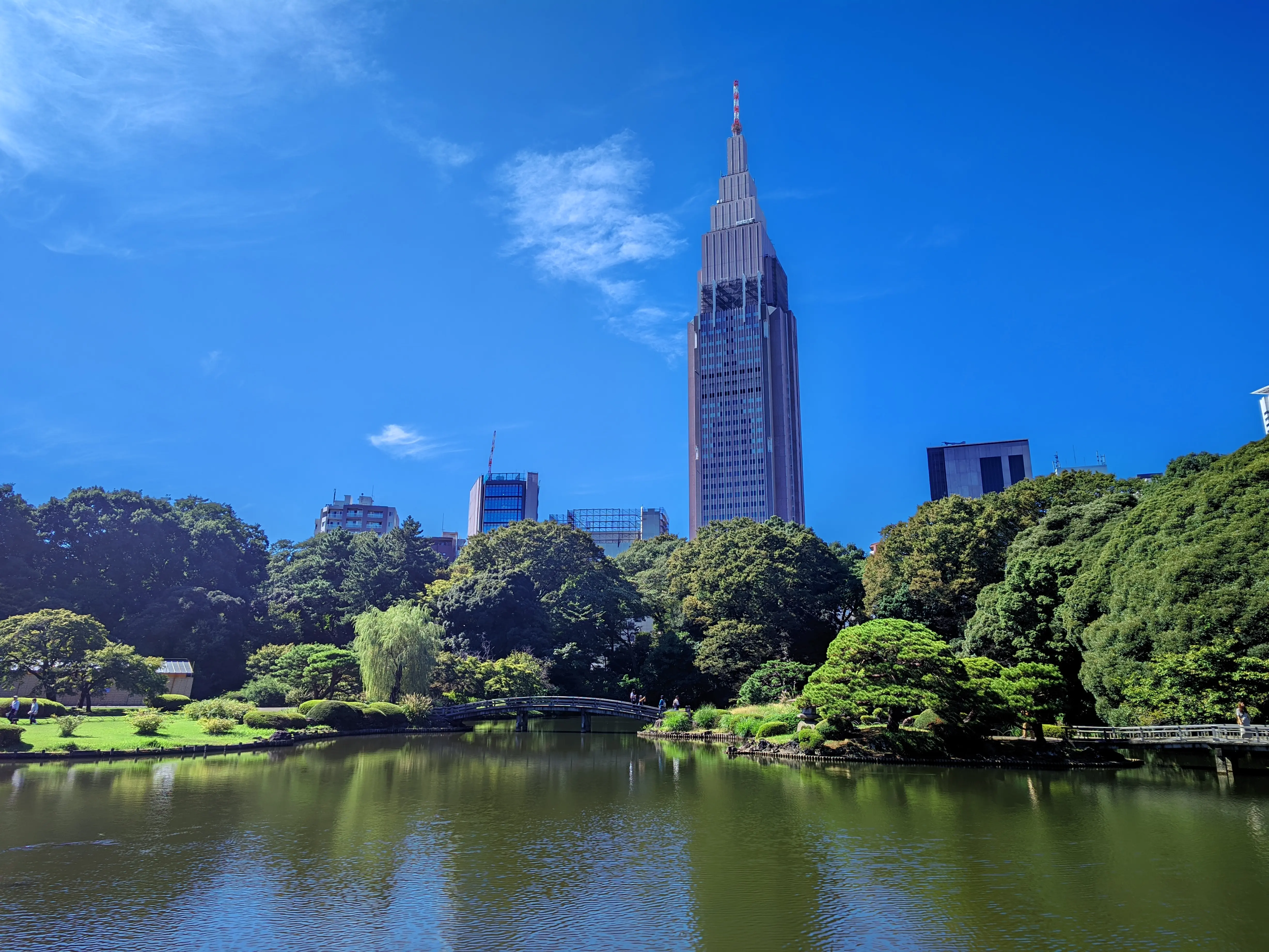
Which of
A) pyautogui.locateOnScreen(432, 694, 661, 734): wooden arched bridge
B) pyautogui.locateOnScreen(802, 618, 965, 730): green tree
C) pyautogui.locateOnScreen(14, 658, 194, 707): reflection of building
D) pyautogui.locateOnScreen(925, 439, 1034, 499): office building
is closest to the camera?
pyautogui.locateOnScreen(802, 618, 965, 730): green tree

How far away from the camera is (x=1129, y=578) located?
91.3 ft

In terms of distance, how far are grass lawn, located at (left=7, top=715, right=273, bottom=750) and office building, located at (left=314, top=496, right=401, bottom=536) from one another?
115770 millimetres

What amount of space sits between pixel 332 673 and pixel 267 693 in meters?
3.61

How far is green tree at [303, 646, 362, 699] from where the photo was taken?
44219 millimetres

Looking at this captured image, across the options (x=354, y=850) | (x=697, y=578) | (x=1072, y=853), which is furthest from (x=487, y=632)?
(x=1072, y=853)

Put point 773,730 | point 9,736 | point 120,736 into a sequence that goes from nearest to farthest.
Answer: point 9,736, point 120,736, point 773,730

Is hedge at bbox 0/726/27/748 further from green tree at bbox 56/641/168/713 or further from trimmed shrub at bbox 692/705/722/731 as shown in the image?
trimmed shrub at bbox 692/705/722/731

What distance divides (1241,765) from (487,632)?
129 ft

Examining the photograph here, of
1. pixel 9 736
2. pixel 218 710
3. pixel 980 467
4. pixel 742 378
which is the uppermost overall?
pixel 742 378

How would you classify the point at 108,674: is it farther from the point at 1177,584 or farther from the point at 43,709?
the point at 1177,584

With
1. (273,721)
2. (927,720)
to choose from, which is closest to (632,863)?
(927,720)

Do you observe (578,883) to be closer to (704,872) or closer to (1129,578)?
(704,872)

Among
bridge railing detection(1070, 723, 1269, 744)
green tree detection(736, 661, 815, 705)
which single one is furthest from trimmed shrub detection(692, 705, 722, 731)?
bridge railing detection(1070, 723, 1269, 744)

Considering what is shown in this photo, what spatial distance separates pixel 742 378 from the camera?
134500 mm
